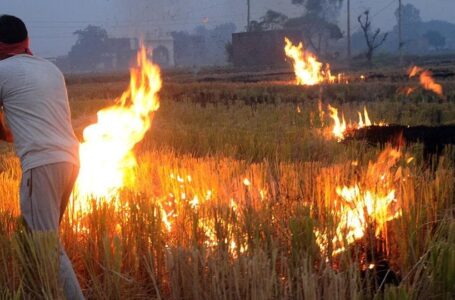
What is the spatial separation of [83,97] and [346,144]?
14453 mm

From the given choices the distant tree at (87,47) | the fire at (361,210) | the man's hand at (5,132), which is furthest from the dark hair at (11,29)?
the distant tree at (87,47)

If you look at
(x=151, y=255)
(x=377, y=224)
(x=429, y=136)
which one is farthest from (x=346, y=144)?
(x=151, y=255)

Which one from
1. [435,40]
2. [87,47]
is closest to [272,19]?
[87,47]

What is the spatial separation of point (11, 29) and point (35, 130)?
0.62 m

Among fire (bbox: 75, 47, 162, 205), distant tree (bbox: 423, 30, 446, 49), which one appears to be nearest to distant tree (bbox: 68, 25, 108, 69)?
distant tree (bbox: 423, 30, 446, 49)

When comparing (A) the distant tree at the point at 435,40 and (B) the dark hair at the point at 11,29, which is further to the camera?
(A) the distant tree at the point at 435,40

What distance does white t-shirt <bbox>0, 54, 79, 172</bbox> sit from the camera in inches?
137

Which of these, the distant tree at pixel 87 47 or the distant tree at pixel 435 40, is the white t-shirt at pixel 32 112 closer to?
the distant tree at pixel 87 47

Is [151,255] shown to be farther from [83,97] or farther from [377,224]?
[83,97]

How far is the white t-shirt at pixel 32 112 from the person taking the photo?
349 cm

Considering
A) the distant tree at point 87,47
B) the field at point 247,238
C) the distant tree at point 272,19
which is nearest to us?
the field at point 247,238

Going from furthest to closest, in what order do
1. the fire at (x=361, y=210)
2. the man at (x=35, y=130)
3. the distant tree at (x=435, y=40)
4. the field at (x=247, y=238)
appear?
the distant tree at (x=435, y=40)
the fire at (x=361, y=210)
the man at (x=35, y=130)
the field at (x=247, y=238)

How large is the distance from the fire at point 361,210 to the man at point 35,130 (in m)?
1.63

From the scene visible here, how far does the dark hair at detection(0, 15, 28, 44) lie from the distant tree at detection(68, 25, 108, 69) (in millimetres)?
116645
